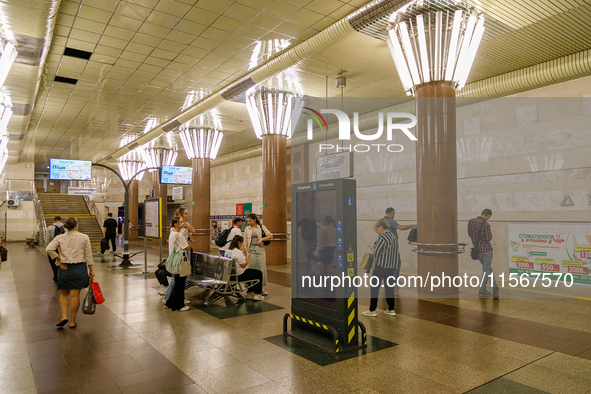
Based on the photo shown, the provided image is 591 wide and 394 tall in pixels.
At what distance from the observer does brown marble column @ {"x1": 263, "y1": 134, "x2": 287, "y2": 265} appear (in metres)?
13.9

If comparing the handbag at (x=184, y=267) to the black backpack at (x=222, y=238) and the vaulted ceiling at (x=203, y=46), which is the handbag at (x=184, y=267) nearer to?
the black backpack at (x=222, y=238)

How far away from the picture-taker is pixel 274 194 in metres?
13.9

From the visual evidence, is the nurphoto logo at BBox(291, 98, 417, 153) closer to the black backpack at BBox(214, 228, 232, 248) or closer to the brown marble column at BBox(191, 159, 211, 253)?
the black backpack at BBox(214, 228, 232, 248)

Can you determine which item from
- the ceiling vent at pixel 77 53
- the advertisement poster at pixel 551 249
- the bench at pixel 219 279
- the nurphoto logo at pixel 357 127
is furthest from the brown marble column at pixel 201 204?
the advertisement poster at pixel 551 249

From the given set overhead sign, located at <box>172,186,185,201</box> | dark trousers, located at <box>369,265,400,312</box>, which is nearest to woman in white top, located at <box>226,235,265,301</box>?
dark trousers, located at <box>369,265,400,312</box>

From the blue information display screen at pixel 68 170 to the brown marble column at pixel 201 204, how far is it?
5046 millimetres

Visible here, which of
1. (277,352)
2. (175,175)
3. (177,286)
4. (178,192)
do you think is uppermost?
(175,175)

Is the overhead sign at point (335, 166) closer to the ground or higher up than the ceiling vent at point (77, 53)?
closer to the ground

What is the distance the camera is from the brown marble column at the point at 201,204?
18297 millimetres

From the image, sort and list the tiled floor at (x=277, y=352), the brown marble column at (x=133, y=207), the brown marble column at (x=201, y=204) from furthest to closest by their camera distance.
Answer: the brown marble column at (x=133, y=207)
the brown marble column at (x=201, y=204)
the tiled floor at (x=277, y=352)

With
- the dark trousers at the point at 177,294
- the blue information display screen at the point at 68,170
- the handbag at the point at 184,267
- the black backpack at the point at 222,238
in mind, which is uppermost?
the blue information display screen at the point at 68,170

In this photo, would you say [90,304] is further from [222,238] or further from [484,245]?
[484,245]

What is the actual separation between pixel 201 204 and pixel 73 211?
1240cm

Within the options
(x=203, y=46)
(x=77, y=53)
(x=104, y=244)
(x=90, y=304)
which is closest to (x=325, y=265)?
(x=90, y=304)
